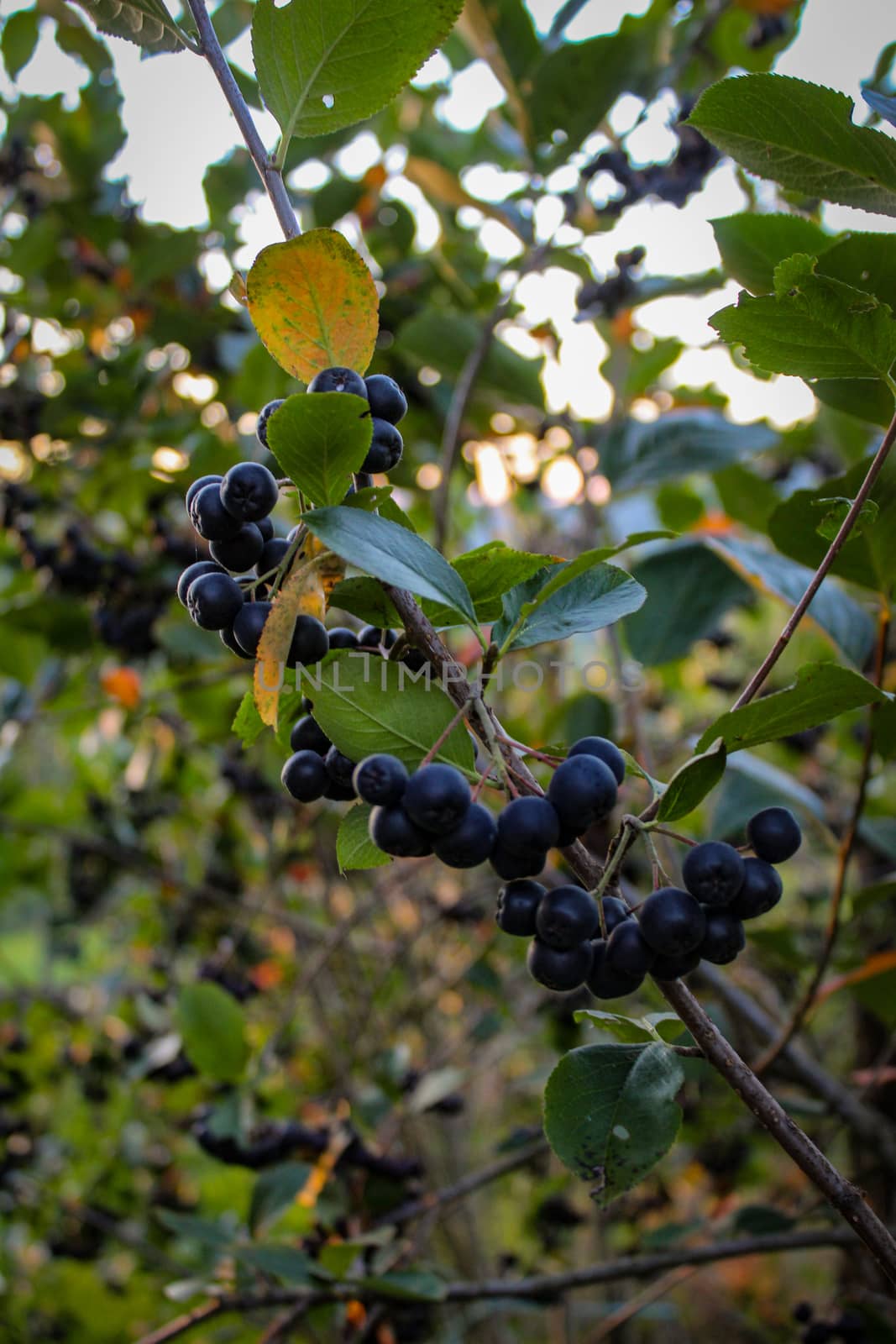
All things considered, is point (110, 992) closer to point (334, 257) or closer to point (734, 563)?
point (734, 563)

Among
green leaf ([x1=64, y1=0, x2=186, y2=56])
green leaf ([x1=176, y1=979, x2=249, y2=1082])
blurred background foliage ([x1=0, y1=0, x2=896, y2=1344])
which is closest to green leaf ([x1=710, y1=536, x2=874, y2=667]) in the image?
blurred background foliage ([x1=0, y1=0, x2=896, y2=1344])

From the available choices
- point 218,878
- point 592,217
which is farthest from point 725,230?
point 218,878

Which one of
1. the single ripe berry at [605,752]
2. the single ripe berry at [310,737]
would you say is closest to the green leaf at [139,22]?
the single ripe berry at [310,737]

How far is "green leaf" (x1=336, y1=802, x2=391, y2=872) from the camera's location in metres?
0.82

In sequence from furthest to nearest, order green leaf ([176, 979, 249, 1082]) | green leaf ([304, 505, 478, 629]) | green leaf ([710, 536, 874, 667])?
green leaf ([176, 979, 249, 1082])
green leaf ([710, 536, 874, 667])
green leaf ([304, 505, 478, 629])

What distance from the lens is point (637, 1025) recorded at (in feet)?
2.66

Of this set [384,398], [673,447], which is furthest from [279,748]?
[673,447]

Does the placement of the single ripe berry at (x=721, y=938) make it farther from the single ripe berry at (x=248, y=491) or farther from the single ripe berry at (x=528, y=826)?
the single ripe berry at (x=248, y=491)

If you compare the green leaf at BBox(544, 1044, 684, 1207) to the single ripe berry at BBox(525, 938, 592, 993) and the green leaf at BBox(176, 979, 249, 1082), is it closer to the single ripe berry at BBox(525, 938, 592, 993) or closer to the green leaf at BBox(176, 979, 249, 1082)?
the single ripe berry at BBox(525, 938, 592, 993)

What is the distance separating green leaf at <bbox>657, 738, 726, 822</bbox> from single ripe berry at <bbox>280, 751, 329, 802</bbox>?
0.94 ft

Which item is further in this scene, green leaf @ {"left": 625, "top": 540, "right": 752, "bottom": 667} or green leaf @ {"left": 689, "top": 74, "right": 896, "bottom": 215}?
green leaf @ {"left": 625, "top": 540, "right": 752, "bottom": 667}

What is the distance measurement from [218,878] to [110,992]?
3.67 ft

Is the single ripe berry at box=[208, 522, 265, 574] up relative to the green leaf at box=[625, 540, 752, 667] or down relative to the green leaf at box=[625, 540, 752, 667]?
up

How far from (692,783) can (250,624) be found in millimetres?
379
